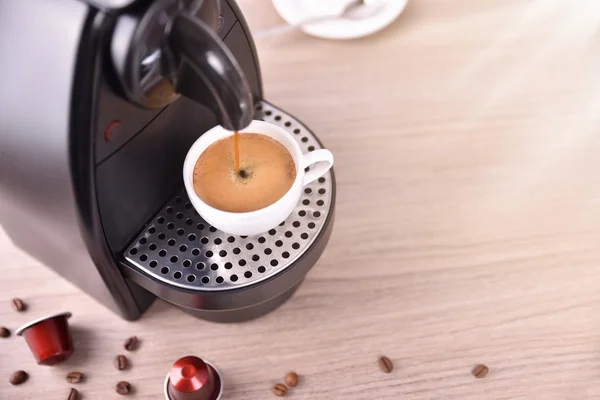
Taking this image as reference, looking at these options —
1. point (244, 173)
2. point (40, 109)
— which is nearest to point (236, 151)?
point (244, 173)

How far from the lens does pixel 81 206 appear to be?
1.22 feet

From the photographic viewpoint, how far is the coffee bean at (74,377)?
1.56 ft

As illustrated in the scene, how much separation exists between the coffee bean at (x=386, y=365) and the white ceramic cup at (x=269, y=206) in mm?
152

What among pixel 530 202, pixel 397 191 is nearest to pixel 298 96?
pixel 397 191

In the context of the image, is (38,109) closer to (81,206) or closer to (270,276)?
(81,206)

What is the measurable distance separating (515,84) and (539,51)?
6 centimetres

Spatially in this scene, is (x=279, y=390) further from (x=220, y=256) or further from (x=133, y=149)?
(x=133, y=149)

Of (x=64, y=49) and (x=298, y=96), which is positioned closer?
(x=64, y=49)

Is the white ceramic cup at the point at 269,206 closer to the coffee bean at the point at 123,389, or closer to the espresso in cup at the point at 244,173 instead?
the espresso in cup at the point at 244,173

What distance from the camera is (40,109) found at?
34cm

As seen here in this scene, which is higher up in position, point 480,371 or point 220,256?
point 220,256

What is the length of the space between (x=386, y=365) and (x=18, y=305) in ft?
1.04

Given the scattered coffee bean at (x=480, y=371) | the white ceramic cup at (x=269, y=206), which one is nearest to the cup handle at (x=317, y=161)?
the white ceramic cup at (x=269, y=206)

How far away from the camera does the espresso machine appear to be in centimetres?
32
